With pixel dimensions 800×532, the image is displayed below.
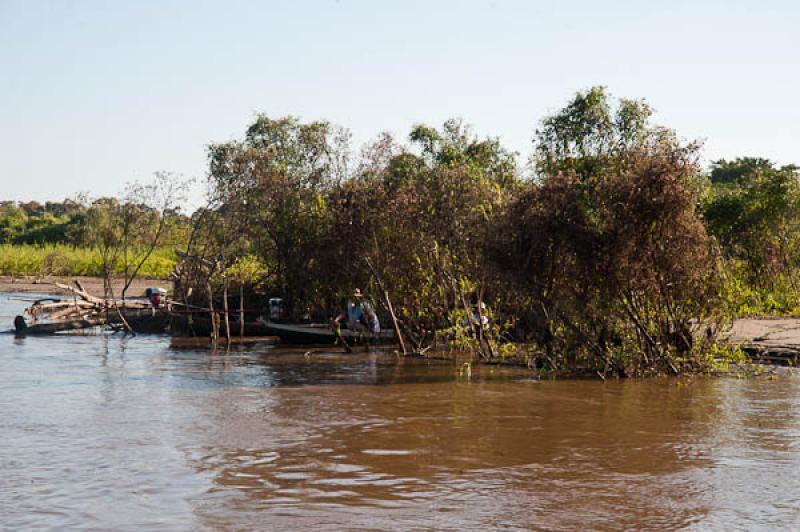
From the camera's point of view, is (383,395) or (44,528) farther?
(383,395)

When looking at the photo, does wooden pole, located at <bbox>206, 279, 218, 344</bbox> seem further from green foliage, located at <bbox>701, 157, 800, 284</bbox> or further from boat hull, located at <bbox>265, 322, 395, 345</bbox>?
green foliage, located at <bbox>701, 157, 800, 284</bbox>

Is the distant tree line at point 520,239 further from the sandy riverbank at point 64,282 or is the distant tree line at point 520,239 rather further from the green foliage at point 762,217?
the sandy riverbank at point 64,282

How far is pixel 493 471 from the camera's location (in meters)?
11.3

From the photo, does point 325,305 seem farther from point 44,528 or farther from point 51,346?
point 44,528

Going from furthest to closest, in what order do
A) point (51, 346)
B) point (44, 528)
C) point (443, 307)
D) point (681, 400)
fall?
1. point (51, 346)
2. point (443, 307)
3. point (681, 400)
4. point (44, 528)

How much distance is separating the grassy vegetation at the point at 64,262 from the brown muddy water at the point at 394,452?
36.7 metres

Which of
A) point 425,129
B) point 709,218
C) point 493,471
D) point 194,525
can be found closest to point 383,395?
point 493,471

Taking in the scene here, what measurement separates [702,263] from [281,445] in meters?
8.16

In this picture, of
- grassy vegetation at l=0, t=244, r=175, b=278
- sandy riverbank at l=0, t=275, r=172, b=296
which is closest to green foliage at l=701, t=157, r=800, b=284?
sandy riverbank at l=0, t=275, r=172, b=296

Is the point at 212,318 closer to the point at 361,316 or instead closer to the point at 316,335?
the point at 316,335

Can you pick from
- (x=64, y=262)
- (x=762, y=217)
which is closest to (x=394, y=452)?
(x=762, y=217)

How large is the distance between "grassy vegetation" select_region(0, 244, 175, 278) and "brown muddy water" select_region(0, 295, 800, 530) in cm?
3669

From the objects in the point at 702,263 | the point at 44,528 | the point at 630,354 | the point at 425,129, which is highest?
the point at 425,129

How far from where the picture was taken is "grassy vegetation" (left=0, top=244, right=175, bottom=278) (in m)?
55.5
